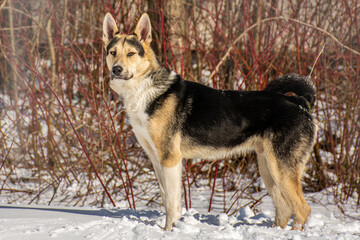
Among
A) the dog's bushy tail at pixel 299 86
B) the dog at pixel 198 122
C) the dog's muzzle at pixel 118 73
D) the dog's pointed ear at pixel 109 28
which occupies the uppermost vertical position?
the dog's pointed ear at pixel 109 28

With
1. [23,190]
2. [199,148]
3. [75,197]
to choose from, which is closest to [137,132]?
[199,148]

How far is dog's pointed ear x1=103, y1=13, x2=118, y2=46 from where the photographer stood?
11.8 ft

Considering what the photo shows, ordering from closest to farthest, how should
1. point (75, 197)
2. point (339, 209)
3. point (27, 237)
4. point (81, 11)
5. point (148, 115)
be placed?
point (27, 237) → point (148, 115) → point (339, 209) → point (75, 197) → point (81, 11)

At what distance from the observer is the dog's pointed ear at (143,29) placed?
3.50 metres

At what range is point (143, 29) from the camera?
354 centimetres

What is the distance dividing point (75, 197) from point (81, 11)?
2.74 m

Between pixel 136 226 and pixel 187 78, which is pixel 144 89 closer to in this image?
pixel 136 226

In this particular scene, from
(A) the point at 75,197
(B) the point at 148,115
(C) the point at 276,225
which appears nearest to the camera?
(B) the point at 148,115

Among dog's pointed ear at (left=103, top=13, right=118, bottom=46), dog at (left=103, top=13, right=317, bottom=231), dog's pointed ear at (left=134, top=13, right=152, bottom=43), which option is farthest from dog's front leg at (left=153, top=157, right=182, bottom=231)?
dog's pointed ear at (left=103, top=13, right=118, bottom=46)

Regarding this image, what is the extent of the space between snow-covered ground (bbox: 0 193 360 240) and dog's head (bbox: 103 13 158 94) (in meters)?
1.20

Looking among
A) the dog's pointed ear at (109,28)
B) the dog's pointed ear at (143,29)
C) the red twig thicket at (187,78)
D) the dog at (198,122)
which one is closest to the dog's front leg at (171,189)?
the dog at (198,122)

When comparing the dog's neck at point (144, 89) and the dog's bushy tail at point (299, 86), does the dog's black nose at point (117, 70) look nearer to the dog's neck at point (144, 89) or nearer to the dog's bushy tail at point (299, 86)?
the dog's neck at point (144, 89)

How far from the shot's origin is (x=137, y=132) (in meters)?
3.45

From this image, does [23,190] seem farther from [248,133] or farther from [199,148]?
[248,133]
